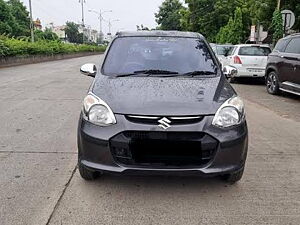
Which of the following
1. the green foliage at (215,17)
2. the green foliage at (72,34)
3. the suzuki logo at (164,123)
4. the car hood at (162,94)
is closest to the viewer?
the suzuki logo at (164,123)

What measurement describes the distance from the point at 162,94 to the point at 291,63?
740 cm

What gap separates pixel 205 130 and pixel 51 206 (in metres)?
Answer: 1.60

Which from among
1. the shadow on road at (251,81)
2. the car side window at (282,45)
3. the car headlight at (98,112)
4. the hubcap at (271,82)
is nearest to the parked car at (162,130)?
the car headlight at (98,112)

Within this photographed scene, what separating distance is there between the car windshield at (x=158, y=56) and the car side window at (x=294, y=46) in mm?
5910

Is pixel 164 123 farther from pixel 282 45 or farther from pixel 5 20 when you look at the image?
pixel 5 20

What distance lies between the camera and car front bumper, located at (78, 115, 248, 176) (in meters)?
3.71

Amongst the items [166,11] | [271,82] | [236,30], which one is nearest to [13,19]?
[166,11]

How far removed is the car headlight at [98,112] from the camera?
3819 millimetres

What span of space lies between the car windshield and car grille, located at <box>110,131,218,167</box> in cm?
126

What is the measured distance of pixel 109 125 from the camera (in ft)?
12.4

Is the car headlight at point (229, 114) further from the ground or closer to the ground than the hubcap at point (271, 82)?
further from the ground

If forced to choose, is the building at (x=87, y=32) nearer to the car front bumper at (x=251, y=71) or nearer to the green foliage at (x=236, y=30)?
the green foliage at (x=236, y=30)

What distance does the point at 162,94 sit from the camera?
404 cm

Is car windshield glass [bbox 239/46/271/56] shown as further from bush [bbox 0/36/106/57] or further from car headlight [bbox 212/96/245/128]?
bush [bbox 0/36/106/57]
